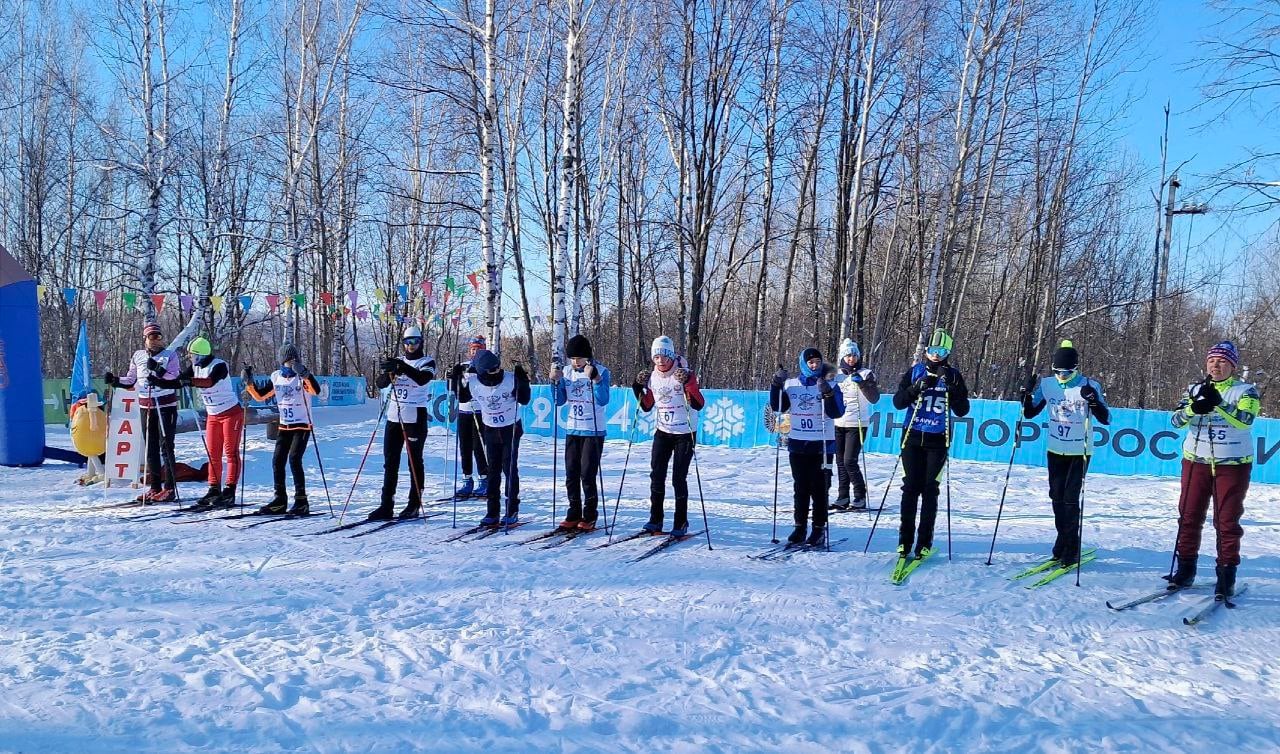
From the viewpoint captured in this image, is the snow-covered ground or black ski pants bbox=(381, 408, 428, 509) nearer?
the snow-covered ground

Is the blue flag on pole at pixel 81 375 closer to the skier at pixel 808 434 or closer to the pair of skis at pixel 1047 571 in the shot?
the skier at pixel 808 434

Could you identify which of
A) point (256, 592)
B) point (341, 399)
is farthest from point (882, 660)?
point (341, 399)

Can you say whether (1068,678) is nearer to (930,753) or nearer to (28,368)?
(930,753)

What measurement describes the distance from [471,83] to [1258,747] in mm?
14290

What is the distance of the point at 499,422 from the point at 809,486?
309 cm

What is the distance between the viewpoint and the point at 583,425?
7.45m

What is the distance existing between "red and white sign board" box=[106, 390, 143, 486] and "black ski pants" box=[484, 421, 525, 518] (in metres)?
4.81

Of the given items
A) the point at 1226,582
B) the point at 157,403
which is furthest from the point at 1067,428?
the point at 157,403

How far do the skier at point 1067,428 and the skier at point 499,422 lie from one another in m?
4.67

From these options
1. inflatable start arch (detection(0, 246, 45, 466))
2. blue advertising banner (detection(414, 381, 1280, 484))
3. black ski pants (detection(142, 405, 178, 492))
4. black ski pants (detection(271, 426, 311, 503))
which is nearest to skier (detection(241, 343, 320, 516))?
black ski pants (detection(271, 426, 311, 503))

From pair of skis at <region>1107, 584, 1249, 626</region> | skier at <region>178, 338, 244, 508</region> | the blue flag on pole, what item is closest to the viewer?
pair of skis at <region>1107, 584, 1249, 626</region>

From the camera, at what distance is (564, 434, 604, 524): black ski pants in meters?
7.45

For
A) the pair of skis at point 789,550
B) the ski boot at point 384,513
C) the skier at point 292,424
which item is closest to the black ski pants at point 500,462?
the ski boot at point 384,513

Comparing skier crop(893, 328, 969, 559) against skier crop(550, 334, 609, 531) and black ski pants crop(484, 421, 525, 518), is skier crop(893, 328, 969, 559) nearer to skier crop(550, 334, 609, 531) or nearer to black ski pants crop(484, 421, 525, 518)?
skier crop(550, 334, 609, 531)
